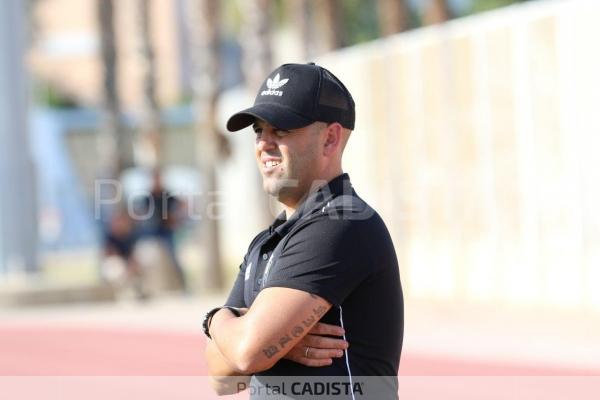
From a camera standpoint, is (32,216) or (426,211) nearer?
(426,211)

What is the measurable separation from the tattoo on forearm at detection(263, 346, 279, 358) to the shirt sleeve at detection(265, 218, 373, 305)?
0.53 feet

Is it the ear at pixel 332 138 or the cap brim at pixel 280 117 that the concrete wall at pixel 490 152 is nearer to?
the ear at pixel 332 138

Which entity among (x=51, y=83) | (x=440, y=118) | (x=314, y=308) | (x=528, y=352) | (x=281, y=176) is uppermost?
(x=51, y=83)

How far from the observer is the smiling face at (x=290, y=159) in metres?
3.63

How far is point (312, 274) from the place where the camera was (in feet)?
11.2

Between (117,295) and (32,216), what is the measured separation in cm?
205

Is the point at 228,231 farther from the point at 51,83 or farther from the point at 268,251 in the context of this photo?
the point at 51,83

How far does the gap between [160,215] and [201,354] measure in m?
7.29

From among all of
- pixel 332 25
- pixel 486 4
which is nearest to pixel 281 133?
pixel 332 25

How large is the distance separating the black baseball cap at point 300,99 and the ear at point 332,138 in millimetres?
19

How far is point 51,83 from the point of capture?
8912 cm

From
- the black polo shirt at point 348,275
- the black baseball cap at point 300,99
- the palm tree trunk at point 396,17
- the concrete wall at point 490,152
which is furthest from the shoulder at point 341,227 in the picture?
the palm tree trunk at point 396,17

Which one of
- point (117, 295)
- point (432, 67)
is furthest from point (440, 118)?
point (117, 295)

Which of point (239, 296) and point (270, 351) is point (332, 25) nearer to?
point (239, 296)
